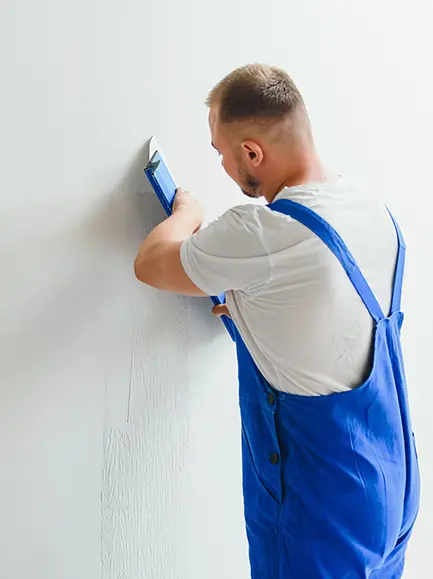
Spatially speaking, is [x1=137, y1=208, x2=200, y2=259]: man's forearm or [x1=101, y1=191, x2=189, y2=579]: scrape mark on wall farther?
[x1=101, y1=191, x2=189, y2=579]: scrape mark on wall

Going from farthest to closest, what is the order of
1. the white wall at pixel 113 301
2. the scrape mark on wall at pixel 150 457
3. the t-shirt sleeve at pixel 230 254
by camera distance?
the scrape mark on wall at pixel 150 457 → the white wall at pixel 113 301 → the t-shirt sleeve at pixel 230 254

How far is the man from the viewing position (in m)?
0.87

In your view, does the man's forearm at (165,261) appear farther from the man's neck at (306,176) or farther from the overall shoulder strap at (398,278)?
the overall shoulder strap at (398,278)

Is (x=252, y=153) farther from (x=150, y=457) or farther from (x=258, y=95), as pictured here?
(x=150, y=457)

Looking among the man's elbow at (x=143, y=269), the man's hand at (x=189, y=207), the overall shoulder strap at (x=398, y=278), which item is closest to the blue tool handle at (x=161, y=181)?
the man's hand at (x=189, y=207)

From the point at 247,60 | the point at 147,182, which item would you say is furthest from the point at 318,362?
the point at 247,60

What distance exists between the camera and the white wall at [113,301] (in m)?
0.97

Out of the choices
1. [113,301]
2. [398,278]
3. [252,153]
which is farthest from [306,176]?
[113,301]

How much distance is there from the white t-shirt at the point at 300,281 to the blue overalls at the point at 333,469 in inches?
0.8

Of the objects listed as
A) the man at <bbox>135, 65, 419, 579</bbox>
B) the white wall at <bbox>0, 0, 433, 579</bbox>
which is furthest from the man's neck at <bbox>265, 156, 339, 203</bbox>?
the white wall at <bbox>0, 0, 433, 579</bbox>

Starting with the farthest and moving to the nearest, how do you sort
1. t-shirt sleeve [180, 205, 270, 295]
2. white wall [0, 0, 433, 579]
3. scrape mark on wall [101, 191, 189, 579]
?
1. scrape mark on wall [101, 191, 189, 579]
2. white wall [0, 0, 433, 579]
3. t-shirt sleeve [180, 205, 270, 295]

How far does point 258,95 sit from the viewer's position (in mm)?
899

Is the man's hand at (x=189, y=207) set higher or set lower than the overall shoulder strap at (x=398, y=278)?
higher

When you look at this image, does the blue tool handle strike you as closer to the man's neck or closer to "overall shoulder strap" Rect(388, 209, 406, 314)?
the man's neck
